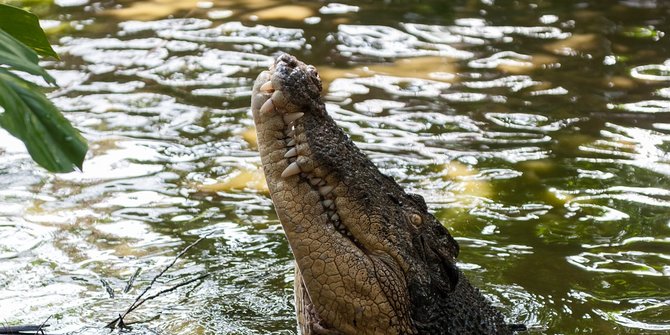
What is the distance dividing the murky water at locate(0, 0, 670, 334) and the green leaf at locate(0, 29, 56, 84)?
7.50 feet

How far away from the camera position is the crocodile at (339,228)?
143 inches

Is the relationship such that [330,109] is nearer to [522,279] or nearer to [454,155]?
[454,155]

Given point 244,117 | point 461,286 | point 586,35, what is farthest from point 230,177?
point 586,35

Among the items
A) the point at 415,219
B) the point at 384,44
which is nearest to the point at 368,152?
the point at 384,44

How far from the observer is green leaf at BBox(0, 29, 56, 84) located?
8.28 feet

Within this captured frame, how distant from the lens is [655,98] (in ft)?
26.2

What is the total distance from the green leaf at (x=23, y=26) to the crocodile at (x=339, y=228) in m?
0.81

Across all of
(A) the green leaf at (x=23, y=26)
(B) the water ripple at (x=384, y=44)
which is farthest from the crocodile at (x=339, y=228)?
(B) the water ripple at (x=384, y=44)

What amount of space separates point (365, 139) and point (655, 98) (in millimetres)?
2377

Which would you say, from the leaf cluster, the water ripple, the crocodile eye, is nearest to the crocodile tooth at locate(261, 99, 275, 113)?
the crocodile eye

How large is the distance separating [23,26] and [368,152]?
4139mm

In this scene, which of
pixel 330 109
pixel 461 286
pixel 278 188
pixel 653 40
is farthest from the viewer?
pixel 653 40

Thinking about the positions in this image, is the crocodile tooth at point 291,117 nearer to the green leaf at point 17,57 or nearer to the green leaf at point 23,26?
the green leaf at point 23,26

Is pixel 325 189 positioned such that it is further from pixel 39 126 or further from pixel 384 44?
pixel 384 44
